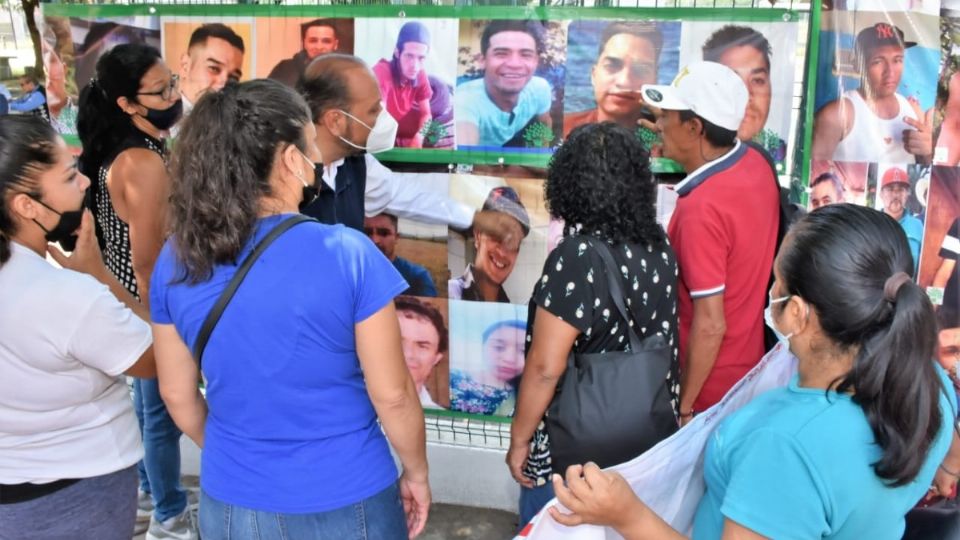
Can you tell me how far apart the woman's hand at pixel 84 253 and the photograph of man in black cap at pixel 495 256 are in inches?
59.8

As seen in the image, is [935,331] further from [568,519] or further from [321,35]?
[321,35]

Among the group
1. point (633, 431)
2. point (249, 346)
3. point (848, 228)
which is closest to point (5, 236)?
point (249, 346)

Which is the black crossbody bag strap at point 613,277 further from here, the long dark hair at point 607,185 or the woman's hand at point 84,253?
the woman's hand at point 84,253

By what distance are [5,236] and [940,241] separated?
9.42ft

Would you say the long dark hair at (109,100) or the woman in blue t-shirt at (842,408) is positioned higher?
the long dark hair at (109,100)

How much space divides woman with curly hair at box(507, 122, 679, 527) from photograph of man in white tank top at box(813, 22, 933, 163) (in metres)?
1.08

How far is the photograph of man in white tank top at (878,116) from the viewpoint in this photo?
275 cm

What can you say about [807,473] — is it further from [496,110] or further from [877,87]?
[496,110]

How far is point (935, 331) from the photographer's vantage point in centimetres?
131

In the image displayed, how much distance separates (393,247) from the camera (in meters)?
3.36

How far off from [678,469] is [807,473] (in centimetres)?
47

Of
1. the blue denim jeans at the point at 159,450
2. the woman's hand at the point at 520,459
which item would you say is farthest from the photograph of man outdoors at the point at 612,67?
the blue denim jeans at the point at 159,450

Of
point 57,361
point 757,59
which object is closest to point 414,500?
point 57,361

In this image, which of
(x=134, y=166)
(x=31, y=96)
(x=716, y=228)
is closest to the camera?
(x=716, y=228)
